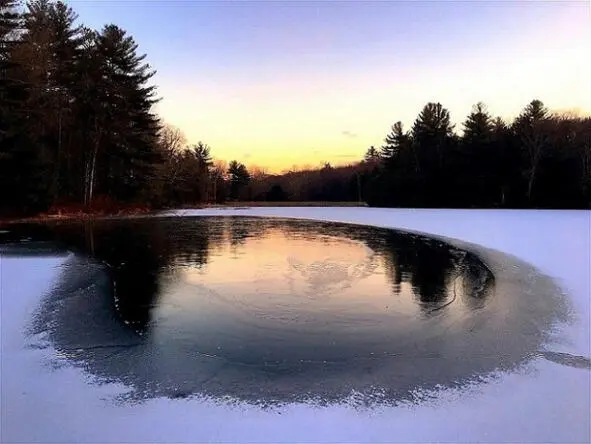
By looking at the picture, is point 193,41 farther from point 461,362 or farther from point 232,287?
point 461,362

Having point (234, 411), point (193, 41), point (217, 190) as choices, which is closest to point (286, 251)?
point (234, 411)

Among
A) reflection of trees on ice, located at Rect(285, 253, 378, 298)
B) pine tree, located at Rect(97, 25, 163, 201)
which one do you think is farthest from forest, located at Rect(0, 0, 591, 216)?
reflection of trees on ice, located at Rect(285, 253, 378, 298)

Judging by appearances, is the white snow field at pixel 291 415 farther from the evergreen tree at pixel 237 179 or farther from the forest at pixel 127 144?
the evergreen tree at pixel 237 179

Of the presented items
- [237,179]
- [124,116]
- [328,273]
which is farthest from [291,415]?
[237,179]

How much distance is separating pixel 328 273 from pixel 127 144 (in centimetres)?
2709

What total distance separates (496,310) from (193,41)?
1927 centimetres

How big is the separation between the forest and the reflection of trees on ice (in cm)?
1878

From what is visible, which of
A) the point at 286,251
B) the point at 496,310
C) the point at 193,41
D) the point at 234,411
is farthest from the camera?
the point at 193,41

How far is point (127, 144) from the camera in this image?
105 feet

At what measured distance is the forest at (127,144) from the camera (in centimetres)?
2425

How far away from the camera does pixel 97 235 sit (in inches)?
A: 653

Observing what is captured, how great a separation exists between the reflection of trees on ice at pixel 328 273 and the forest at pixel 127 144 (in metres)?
18.8

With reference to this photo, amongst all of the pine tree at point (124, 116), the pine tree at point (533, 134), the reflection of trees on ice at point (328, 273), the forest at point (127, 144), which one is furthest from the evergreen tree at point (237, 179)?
the reflection of trees on ice at point (328, 273)

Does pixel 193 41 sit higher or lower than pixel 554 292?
higher
